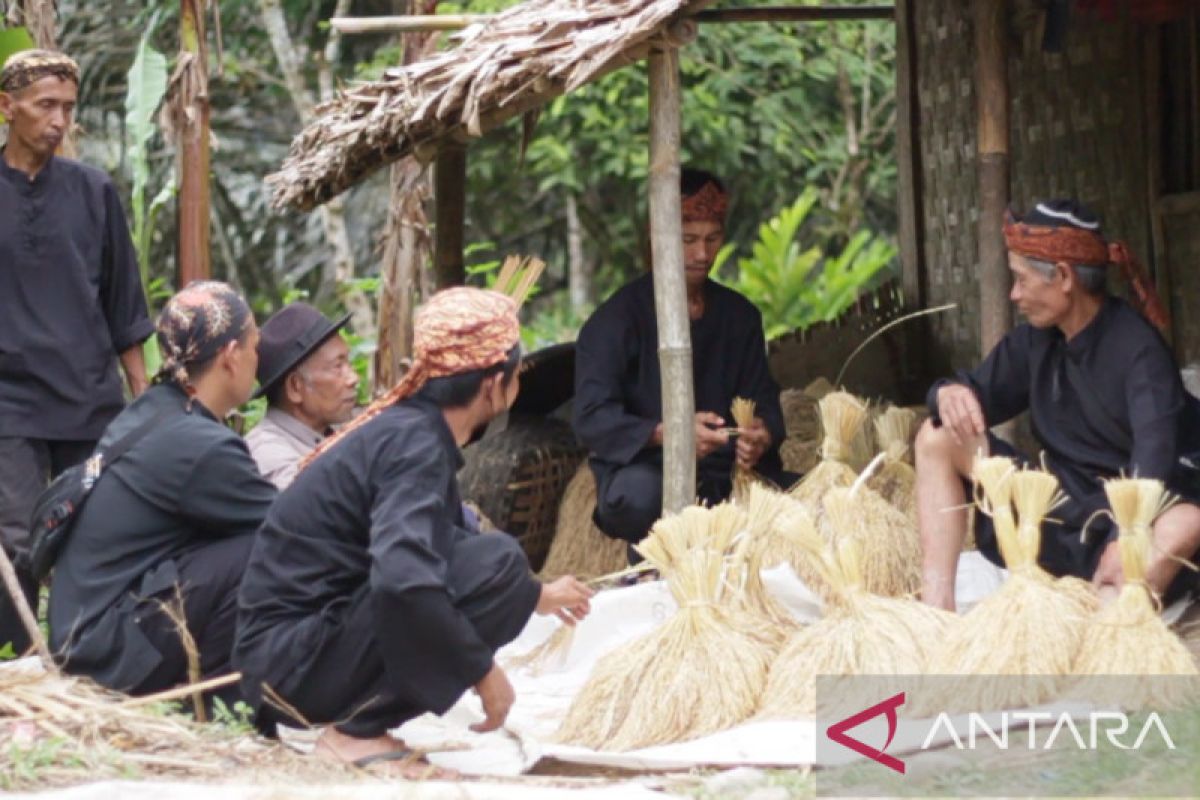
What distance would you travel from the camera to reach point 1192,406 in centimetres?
536

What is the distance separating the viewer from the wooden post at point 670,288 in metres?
5.85

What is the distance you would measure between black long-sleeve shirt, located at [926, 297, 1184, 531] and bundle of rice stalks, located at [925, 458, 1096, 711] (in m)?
0.45

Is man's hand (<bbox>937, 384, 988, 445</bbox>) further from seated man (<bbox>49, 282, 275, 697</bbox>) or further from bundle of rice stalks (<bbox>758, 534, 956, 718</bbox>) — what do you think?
seated man (<bbox>49, 282, 275, 697</bbox>)

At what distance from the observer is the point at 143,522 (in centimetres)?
474

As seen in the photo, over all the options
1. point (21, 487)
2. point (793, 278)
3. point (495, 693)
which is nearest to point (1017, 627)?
point (495, 693)

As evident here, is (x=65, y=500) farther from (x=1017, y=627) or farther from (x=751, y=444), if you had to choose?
(x=751, y=444)

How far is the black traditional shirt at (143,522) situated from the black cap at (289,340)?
529 millimetres

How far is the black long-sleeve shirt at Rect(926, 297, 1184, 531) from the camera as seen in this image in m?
5.16

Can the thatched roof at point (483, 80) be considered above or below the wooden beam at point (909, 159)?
above

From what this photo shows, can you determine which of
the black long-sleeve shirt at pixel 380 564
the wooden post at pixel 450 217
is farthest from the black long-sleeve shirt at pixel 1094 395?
the wooden post at pixel 450 217

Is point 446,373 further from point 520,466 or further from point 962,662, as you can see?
point 520,466

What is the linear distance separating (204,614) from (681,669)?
1.17m

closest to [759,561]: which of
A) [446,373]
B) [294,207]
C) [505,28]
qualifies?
[446,373]

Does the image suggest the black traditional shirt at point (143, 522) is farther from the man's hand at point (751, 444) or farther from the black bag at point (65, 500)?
the man's hand at point (751, 444)
